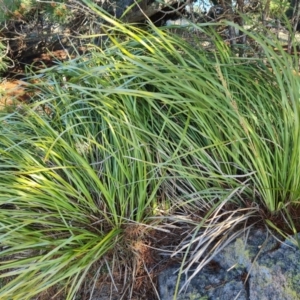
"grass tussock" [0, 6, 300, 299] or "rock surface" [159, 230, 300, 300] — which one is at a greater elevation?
"grass tussock" [0, 6, 300, 299]

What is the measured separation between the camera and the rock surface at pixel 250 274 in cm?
104

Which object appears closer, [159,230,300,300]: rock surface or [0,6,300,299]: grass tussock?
[159,230,300,300]: rock surface

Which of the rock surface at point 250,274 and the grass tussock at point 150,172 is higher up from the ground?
the grass tussock at point 150,172

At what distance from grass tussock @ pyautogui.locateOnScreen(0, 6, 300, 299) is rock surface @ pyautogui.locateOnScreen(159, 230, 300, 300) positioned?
5 cm

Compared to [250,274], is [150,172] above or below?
above

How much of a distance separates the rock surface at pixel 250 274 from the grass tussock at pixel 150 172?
0.15ft

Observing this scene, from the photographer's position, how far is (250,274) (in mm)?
1087

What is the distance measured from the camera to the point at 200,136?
1.32 meters

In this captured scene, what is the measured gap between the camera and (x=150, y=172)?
4.15ft

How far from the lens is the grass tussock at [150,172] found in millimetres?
1141

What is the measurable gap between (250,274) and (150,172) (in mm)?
454

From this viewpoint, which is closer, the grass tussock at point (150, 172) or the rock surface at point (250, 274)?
the rock surface at point (250, 274)

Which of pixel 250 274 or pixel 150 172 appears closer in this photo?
pixel 250 274

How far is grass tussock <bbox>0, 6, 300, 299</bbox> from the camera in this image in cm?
114
